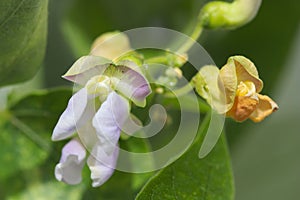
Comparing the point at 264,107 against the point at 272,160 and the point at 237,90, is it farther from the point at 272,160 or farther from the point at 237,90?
the point at 272,160

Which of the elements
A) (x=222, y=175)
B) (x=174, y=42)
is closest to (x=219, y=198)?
(x=222, y=175)

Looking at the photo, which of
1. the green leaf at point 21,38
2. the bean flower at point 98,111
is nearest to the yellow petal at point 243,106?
the bean flower at point 98,111

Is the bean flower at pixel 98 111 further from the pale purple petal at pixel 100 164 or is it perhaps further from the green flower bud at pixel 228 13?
the green flower bud at pixel 228 13

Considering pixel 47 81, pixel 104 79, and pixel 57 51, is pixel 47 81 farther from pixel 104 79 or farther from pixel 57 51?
pixel 104 79

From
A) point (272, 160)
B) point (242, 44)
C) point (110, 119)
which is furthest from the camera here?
point (272, 160)

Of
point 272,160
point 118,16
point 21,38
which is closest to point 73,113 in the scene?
point 21,38

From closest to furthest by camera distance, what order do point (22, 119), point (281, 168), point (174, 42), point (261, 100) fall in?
point (261, 100) < point (22, 119) < point (174, 42) < point (281, 168)
